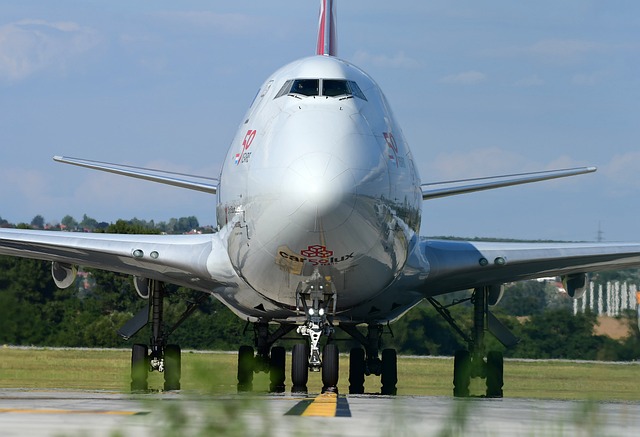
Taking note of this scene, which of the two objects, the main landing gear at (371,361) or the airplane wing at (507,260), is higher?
the airplane wing at (507,260)

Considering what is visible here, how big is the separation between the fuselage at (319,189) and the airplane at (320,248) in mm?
25

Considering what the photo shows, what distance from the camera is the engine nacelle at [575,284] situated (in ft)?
71.9

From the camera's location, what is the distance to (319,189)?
46.4 feet

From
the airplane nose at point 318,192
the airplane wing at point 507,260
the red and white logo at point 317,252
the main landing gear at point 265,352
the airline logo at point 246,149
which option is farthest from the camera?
the main landing gear at point 265,352

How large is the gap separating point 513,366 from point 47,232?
51.5 feet

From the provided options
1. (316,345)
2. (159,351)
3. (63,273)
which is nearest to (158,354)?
(159,351)

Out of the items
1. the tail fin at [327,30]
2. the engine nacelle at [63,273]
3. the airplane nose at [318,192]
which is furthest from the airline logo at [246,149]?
the tail fin at [327,30]

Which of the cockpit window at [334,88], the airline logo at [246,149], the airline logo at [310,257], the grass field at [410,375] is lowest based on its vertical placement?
the grass field at [410,375]

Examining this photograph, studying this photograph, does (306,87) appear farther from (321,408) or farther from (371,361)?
(371,361)

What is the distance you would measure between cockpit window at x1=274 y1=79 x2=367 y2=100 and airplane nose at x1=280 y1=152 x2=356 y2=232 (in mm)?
1798

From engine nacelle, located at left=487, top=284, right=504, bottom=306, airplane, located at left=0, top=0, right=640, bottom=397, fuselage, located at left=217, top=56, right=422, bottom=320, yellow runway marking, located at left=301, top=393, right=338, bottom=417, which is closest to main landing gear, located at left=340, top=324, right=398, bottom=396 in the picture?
airplane, located at left=0, top=0, right=640, bottom=397

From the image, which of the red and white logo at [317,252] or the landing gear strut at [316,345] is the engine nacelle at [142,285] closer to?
the landing gear strut at [316,345]

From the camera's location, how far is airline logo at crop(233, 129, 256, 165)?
16009mm

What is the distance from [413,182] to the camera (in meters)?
17.3
